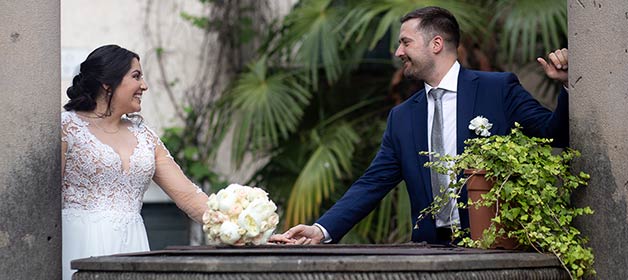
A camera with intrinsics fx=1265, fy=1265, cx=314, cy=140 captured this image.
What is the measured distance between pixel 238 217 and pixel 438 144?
0.99m

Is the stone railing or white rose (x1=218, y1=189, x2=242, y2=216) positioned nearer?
the stone railing

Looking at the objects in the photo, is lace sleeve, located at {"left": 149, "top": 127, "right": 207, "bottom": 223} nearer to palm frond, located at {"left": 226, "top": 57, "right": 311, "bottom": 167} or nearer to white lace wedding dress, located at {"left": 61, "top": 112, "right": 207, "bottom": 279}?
white lace wedding dress, located at {"left": 61, "top": 112, "right": 207, "bottom": 279}

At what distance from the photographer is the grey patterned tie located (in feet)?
14.5

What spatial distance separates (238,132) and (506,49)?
1.89 m

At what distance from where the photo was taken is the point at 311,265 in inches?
124

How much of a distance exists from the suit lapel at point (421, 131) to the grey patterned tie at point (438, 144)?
0.03 meters

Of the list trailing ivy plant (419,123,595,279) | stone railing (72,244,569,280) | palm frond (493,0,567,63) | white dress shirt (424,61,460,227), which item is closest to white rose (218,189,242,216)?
stone railing (72,244,569,280)

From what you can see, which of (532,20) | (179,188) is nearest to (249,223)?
(179,188)

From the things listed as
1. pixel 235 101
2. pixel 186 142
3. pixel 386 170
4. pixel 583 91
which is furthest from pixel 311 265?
pixel 186 142

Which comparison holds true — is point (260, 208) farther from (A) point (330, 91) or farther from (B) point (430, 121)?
(A) point (330, 91)

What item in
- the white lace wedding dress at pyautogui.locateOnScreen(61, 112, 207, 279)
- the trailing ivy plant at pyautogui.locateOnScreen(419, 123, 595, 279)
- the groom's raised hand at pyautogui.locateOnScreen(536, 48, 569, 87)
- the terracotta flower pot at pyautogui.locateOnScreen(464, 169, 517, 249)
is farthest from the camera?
the white lace wedding dress at pyautogui.locateOnScreen(61, 112, 207, 279)

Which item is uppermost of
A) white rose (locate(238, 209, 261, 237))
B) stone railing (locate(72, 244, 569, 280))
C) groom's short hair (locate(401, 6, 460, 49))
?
groom's short hair (locate(401, 6, 460, 49))

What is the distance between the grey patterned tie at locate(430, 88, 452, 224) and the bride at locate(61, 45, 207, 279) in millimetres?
1096

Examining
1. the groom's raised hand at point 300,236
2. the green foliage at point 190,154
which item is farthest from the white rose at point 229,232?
the green foliage at point 190,154
